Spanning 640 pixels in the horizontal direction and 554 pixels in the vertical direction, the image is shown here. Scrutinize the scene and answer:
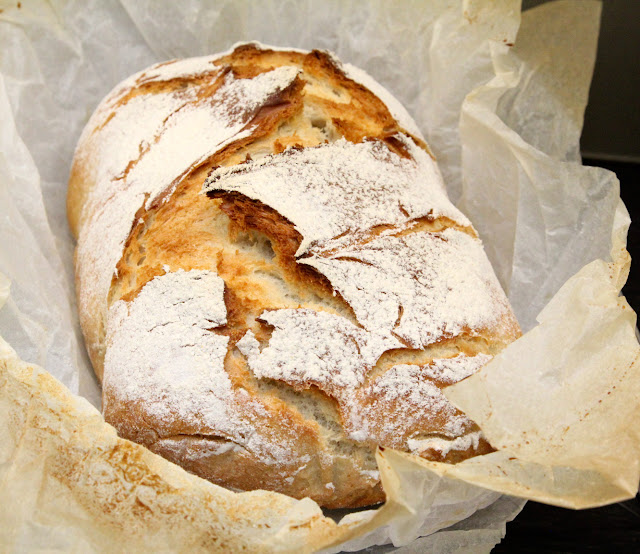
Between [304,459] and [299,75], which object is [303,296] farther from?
[299,75]

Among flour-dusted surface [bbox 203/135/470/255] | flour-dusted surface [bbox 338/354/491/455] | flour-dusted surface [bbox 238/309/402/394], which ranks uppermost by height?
flour-dusted surface [bbox 203/135/470/255]

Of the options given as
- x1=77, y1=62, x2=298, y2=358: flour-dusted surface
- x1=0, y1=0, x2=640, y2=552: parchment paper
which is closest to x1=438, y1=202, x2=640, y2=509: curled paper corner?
x1=0, y1=0, x2=640, y2=552: parchment paper

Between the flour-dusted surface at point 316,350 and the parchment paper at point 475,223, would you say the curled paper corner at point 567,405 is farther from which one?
the flour-dusted surface at point 316,350

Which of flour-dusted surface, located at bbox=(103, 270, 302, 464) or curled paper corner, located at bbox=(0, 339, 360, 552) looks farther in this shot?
flour-dusted surface, located at bbox=(103, 270, 302, 464)

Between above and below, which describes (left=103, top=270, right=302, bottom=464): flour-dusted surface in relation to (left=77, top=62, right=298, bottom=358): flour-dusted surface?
below

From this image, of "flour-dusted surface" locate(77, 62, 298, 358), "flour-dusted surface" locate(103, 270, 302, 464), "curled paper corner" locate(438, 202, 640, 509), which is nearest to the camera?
"curled paper corner" locate(438, 202, 640, 509)

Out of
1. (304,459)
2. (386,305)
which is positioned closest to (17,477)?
(304,459)

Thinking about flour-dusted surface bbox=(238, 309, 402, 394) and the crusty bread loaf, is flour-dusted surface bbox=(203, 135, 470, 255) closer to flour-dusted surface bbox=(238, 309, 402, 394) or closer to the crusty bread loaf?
the crusty bread loaf
